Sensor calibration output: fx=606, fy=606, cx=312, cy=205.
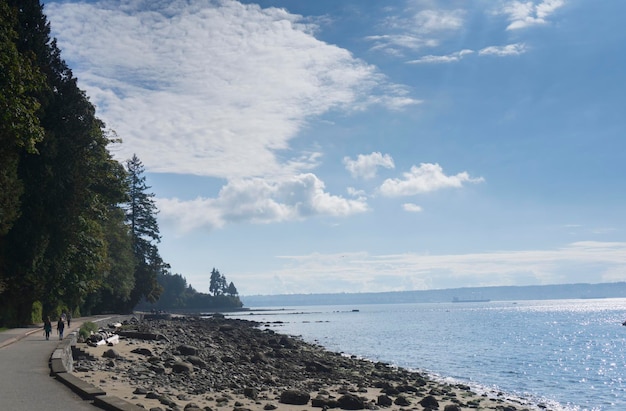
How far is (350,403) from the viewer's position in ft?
82.6

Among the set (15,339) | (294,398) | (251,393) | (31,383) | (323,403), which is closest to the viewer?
A: (31,383)

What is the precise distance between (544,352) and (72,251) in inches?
1971

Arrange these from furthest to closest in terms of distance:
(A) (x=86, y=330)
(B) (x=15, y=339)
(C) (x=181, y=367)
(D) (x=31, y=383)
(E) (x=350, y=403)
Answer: (A) (x=86, y=330)
(B) (x=15, y=339)
(C) (x=181, y=367)
(E) (x=350, y=403)
(D) (x=31, y=383)

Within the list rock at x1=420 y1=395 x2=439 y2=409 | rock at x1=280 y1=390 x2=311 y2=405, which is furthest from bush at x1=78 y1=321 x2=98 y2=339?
rock at x1=420 y1=395 x2=439 y2=409

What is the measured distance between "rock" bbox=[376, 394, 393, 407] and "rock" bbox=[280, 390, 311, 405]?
3647 millimetres

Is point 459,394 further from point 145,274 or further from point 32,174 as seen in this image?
point 145,274

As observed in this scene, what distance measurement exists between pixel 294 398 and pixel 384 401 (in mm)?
4512

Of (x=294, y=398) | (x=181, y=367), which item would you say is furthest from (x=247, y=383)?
(x=294, y=398)

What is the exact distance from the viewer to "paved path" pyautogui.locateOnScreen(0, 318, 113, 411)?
47.6ft

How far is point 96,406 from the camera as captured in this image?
14.4 metres

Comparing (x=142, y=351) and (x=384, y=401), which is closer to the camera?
(x=384, y=401)

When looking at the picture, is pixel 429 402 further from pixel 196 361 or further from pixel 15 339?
pixel 15 339

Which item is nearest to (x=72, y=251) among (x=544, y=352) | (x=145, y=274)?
(x=145, y=274)

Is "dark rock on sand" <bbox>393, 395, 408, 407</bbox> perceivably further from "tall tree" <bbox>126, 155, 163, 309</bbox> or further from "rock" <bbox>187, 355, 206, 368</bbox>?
"tall tree" <bbox>126, 155, 163, 309</bbox>
